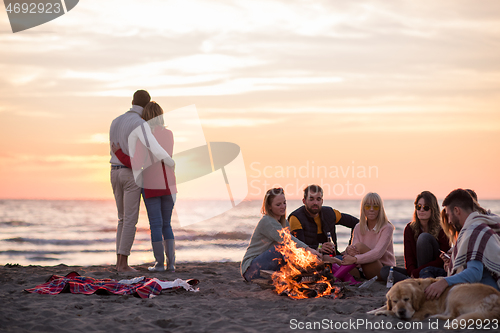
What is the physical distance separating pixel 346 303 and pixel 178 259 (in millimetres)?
7336

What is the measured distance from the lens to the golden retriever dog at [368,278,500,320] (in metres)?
3.78

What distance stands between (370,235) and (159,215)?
10.3 ft

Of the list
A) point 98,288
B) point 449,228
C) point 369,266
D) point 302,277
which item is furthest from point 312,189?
point 98,288

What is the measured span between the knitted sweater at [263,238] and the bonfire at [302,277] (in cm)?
23

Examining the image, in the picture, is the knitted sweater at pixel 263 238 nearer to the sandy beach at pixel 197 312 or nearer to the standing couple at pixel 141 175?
the sandy beach at pixel 197 312

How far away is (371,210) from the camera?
6270mm

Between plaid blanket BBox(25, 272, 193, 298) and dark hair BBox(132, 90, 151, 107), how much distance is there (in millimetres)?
2837

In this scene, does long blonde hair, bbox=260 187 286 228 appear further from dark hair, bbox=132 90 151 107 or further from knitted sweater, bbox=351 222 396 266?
dark hair, bbox=132 90 151 107

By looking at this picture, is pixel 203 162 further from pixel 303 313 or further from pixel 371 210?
pixel 303 313

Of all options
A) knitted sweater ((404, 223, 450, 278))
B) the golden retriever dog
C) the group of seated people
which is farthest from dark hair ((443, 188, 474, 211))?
knitted sweater ((404, 223, 450, 278))

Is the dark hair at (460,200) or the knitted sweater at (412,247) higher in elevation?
the dark hair at (460,200)

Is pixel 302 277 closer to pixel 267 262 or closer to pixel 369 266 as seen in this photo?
pixel 267 262

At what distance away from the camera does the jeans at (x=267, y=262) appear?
582cm

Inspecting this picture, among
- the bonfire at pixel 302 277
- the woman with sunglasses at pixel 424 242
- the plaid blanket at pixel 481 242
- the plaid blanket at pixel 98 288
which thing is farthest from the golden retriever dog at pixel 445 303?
the plaid blanket at pixel 98 288
